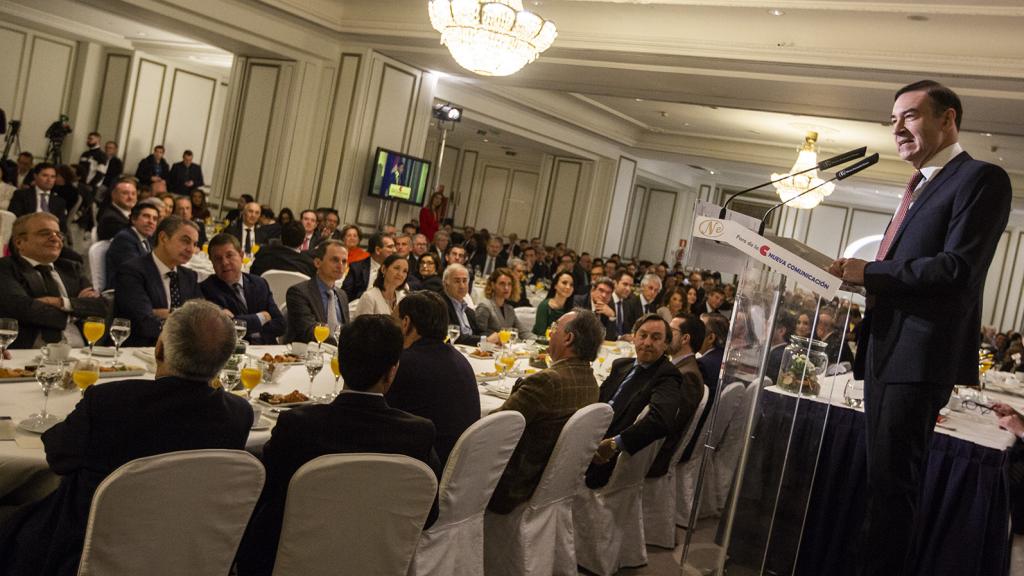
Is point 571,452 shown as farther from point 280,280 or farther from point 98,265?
point 98,265

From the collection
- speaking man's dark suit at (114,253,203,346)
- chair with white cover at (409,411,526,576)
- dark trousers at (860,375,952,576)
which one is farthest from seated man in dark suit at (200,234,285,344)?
dark trousers at (860,375,952,576)

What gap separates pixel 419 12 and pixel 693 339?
6085mm

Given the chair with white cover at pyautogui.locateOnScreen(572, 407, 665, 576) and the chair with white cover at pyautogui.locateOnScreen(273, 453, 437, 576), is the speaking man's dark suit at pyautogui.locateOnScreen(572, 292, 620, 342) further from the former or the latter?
the chair with white cover at pyautogui.locateOnScreen(273, 453, 437, 576)

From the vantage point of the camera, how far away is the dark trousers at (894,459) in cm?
228

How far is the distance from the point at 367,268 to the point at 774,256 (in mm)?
5016

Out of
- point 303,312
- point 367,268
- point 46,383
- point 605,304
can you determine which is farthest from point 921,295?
point 367,268

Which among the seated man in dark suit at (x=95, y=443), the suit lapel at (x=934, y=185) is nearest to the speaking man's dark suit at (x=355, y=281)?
the seated man in dark suit at (x=95, y=443)

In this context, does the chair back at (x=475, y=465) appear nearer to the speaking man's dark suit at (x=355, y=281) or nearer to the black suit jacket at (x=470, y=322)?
the black suit jacket at (x=470, y=322)

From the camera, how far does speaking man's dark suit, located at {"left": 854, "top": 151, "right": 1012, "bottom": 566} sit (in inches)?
86.2

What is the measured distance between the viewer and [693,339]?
14.0 ft

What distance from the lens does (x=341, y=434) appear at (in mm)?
2053

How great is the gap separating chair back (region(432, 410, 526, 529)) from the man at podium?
1012 mm

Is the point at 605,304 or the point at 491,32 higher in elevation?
the point at 491,32

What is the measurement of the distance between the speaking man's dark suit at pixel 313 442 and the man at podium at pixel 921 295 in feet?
3.95
